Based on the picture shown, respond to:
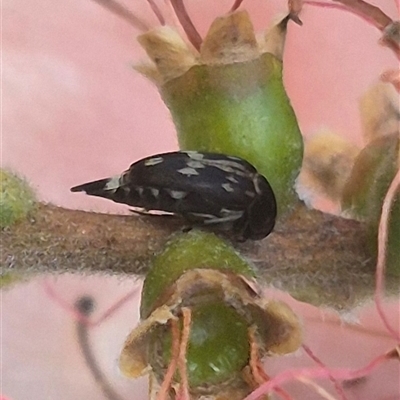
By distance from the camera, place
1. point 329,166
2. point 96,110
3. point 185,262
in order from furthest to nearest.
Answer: point 96,110
point 329,166
point 185,262

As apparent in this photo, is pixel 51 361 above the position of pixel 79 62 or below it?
below

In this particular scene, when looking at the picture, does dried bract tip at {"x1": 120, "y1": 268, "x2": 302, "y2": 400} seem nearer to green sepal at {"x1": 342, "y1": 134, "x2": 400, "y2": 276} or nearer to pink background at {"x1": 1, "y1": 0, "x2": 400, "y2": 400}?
green sepal at {"x1": 342, "y1": 134, "x2": 400, "y2": 276}

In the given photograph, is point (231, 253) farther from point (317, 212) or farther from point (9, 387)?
point (9, 387)

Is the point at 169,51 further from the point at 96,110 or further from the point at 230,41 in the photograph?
the point at 96,110

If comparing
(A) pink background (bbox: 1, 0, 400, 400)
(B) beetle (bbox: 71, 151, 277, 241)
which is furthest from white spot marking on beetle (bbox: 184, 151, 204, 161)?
(A) pink background (bbox: 1, 0, 400, 400)

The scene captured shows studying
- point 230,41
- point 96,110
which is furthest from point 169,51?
point 96,110

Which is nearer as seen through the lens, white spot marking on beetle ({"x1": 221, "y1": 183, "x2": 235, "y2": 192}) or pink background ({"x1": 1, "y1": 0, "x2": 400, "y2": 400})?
white spot marking on beetle ({"x1": 221, "y1": 183, "x2": 235, "y2": 192})

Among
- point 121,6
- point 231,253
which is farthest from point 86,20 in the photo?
point 231,253
